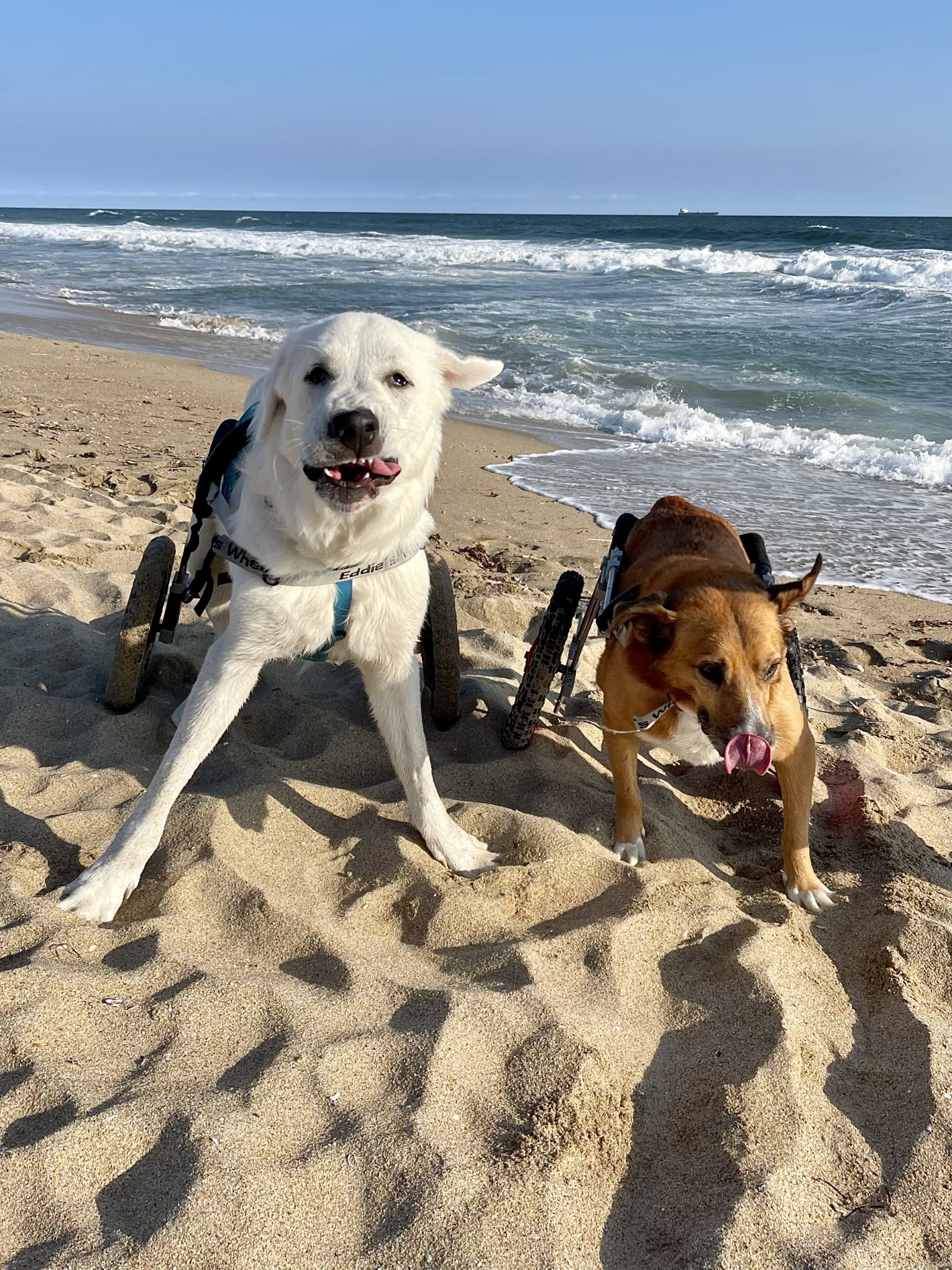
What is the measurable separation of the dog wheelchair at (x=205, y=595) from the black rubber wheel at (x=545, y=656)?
0.38m

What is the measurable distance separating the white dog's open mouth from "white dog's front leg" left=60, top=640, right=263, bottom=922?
2.29ft

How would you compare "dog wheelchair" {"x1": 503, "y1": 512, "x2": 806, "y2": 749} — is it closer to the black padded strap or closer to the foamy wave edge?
the black padded strap

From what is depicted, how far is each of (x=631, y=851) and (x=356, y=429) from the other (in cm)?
182

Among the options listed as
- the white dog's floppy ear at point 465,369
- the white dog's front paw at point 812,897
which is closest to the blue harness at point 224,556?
the white dog's floppy ear at point 465,369

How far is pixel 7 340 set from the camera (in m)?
14.3

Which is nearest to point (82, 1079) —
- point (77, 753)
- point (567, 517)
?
point (77, 753)

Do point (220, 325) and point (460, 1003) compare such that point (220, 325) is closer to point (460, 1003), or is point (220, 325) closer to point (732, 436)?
point (732, 436)

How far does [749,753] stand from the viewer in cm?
310

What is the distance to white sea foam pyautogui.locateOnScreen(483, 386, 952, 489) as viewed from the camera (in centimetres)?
1012

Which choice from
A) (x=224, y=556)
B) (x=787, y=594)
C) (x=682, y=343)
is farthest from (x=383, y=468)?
(x=682, y=343)

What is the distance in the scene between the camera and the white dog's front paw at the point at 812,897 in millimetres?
3328

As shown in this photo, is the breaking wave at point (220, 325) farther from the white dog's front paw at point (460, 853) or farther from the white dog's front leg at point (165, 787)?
the white dog's front paw at point (460, 853)

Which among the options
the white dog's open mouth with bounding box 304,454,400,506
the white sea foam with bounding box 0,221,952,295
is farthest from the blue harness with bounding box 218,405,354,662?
the white sea foam with bounding box 0,221,952,295

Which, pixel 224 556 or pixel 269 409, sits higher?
pixel 269 409
